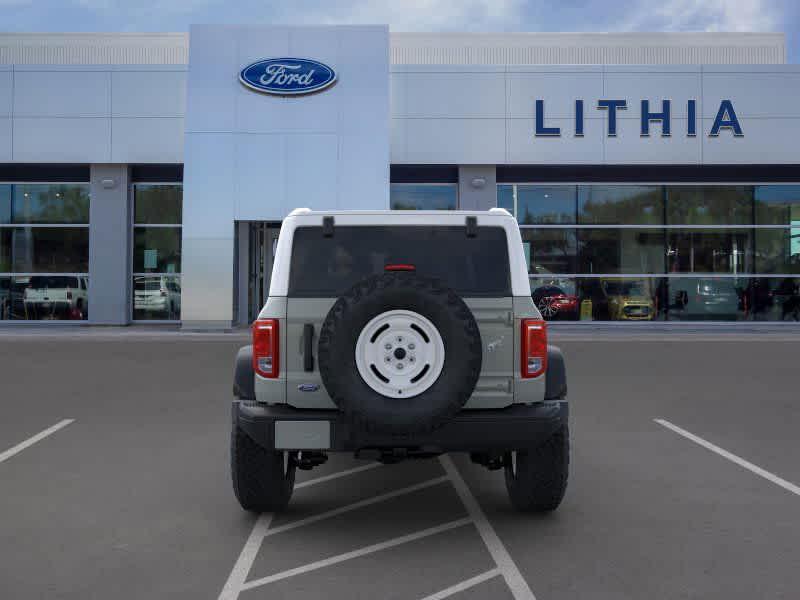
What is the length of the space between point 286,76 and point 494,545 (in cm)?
2025

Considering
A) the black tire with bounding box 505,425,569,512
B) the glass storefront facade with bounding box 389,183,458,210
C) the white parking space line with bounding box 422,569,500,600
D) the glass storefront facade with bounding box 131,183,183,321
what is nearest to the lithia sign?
the glass storefront facade with bounding box 389,183,458,210

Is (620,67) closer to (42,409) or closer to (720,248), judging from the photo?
(720,248)

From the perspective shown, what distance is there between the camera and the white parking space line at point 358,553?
424 centimetres

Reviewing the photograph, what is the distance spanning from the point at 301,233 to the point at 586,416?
5.39m

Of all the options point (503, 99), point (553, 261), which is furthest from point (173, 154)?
point (553, 261)

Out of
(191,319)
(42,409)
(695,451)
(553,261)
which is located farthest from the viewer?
(553,261)

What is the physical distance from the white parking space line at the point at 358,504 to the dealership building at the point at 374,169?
1689cm

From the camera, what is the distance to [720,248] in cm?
2597

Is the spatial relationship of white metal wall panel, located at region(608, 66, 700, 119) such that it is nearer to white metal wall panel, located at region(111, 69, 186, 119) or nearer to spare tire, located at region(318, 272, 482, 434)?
white metal wall panel, located at region(111, 69, 186, 119)

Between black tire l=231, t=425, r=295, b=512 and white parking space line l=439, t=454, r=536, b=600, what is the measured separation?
49.4 inches

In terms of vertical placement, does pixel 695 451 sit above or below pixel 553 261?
below

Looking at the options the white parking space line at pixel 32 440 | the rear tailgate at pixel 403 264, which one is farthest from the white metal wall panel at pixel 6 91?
the rear tailgate at pixel 403 264

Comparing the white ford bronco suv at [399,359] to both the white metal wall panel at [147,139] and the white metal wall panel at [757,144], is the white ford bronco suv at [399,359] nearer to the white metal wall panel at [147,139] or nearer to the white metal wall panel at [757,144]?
the white metal wall panel at [147,139]

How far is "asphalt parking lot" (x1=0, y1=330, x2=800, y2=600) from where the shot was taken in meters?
4.22
